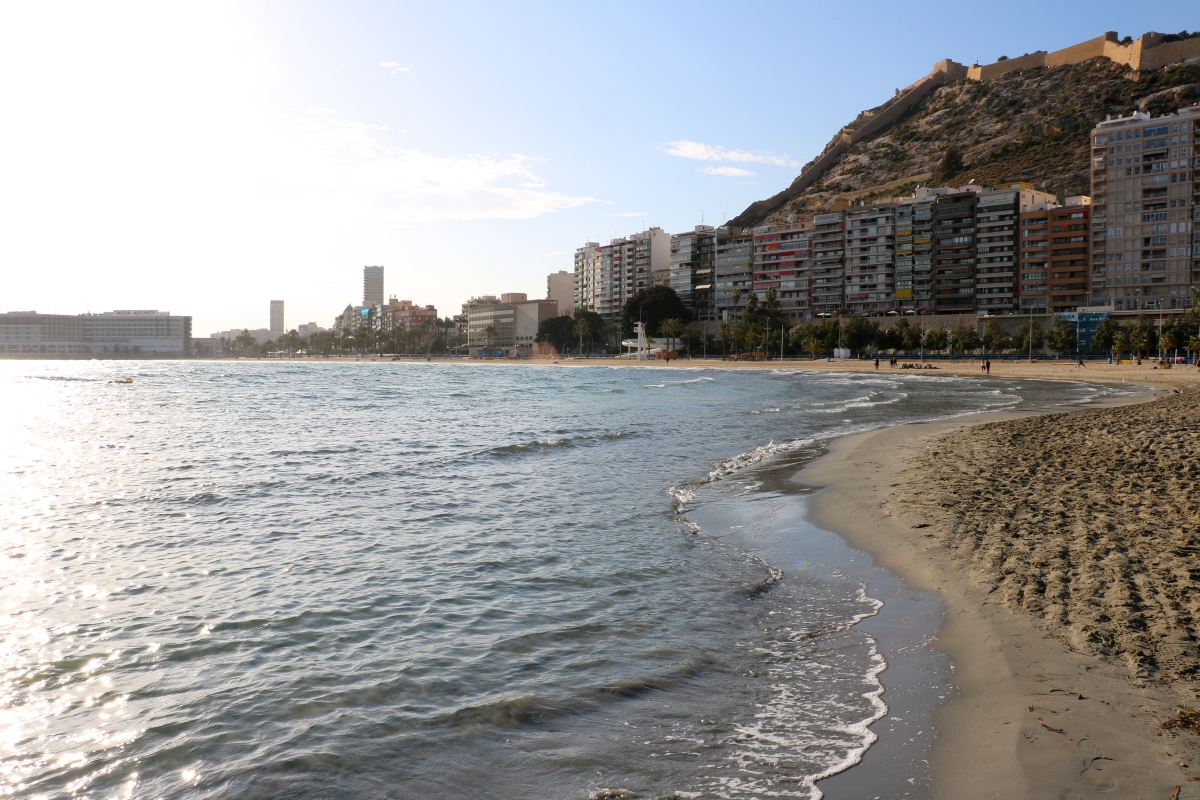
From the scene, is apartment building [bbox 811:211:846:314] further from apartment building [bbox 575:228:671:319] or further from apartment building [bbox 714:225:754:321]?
apartment building [bbox 575:228:671:319]

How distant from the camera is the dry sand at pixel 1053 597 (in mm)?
4547

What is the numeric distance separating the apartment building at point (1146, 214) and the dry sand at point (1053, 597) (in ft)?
346

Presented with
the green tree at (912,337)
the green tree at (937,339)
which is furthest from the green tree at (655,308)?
the green tree at (937,339)

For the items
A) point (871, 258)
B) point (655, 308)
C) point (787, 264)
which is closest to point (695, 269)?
point (655, 308)

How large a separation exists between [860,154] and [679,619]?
20039 cm

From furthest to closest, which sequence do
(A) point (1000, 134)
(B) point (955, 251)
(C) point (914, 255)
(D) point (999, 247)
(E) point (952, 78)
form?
1. (E) point (952, 78)
2. (A) point (1000, 134)
3. (C) point (914, 255)
4. (B) point (955, 251)
5. (D) point (999, 247)

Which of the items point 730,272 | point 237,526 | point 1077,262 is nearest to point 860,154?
point 730,272

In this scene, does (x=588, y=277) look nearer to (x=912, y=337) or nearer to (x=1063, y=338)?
(x=912, y=337)

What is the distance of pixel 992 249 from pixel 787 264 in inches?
1467

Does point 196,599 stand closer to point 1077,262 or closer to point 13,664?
point 13,664

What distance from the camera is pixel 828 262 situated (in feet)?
461

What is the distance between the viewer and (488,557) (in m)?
10.3

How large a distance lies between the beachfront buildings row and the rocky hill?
18.8 metres

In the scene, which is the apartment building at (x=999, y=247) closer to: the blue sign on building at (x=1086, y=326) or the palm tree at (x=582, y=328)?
the blue sign on building at (x=1086, y=326)
